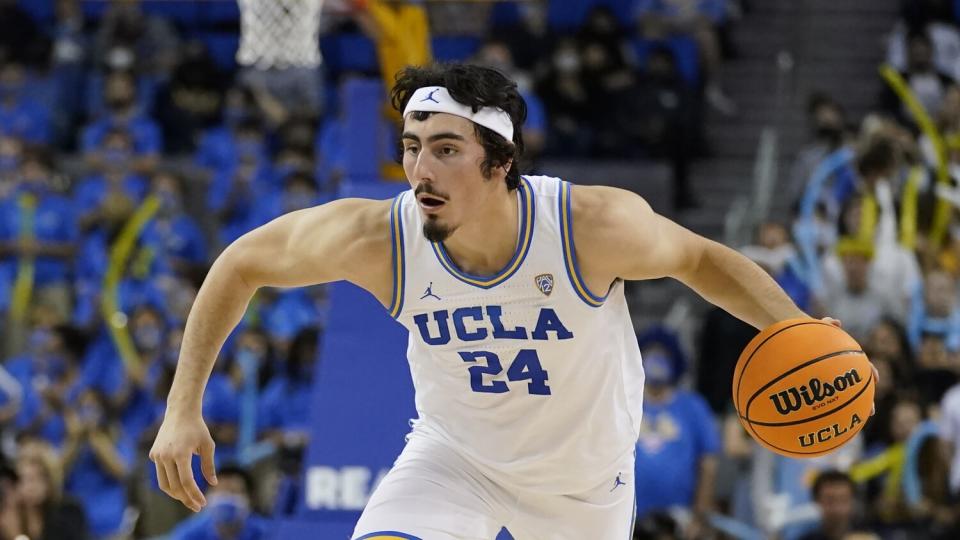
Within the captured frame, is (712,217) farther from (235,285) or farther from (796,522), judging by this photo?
(235,285)

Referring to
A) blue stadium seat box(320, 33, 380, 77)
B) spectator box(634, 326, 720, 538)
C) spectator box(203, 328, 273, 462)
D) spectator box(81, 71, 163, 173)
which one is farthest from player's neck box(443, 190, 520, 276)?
blue stadium seat box(320, 33, 380, 77)

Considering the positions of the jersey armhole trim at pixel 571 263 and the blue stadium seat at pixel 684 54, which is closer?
the jersey armhole trim at pixel 571 263

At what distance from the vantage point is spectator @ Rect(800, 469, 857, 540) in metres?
9.24

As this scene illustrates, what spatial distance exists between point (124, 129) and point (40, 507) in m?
6.47

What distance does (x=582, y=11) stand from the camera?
55.5 ft

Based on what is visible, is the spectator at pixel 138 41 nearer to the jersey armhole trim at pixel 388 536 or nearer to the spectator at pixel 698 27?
the spectator at pixel 698 27

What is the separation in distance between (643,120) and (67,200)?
5.97 meters

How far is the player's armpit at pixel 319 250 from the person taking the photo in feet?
17.9

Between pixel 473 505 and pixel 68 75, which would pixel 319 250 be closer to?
pixel 473 505

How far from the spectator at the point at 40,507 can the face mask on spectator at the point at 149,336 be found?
251 cm

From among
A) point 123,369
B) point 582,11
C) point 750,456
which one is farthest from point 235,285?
point 582,11

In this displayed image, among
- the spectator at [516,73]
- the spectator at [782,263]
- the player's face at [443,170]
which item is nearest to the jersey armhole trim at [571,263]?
the player's face at [443,170]

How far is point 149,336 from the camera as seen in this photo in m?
13.2

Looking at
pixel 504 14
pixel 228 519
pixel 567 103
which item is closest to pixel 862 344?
pixel 228 519
